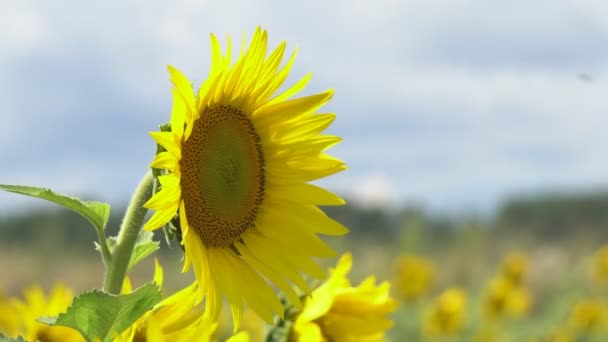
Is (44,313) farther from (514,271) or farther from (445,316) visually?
(514,271)

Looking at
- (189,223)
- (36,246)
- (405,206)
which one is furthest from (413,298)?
(36,246)

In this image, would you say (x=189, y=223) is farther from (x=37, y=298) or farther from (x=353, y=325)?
(x=37, y=298)

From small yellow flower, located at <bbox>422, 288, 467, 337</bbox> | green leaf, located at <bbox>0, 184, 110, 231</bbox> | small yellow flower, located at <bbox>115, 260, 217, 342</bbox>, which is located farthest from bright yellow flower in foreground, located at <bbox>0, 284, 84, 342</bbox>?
small yellow flower, located at <bbox>422, 288, 467, 337</bbox>

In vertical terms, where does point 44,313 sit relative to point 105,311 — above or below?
below

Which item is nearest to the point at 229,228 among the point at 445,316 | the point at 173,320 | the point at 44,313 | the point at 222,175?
the point at 222,175

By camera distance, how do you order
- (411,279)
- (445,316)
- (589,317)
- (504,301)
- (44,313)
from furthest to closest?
(411,279)
(589,317)
(504,301)
(445,316)
(44,313)

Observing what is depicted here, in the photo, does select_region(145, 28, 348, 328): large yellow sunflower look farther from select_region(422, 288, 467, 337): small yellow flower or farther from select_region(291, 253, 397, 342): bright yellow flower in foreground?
select_region(422, 288, 467, 337): small yellow flower

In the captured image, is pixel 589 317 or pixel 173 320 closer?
pixel 173 320
